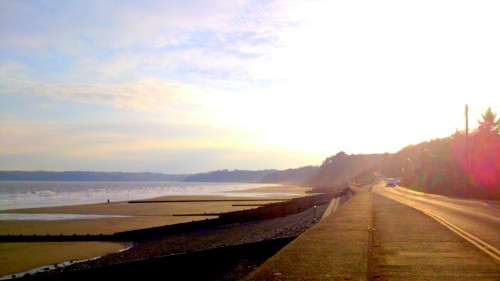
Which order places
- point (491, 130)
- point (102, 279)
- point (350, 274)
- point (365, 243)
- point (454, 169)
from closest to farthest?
point (350, 274) < point (365, 243) < point (102, 279) < point (454, 169) < point (491, 130)

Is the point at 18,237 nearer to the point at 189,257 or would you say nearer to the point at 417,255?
the point at 189,257

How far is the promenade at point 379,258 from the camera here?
359 inches

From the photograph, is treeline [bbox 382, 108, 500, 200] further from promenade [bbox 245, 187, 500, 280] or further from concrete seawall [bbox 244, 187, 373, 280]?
concrete seawall [bbox 244, 187, 373, 280]

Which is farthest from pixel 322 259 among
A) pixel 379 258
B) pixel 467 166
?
pixel 467 166

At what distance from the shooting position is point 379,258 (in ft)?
38.1

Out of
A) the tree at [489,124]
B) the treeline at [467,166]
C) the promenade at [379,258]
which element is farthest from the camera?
the tree at [489,124]

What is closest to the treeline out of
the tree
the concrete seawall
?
the tree

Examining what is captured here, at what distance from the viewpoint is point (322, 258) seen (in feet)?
34.5

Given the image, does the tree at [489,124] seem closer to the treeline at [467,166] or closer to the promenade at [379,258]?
the treeline at [467,166]

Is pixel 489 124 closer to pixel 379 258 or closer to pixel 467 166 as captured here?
pixel 467 166

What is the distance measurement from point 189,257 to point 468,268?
8.08 metres

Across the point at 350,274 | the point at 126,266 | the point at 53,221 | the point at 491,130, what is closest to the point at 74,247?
the point at 126,266

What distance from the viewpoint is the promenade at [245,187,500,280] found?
9125mm

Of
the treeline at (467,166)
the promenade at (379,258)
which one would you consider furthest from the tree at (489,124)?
the promenade at (379,258)
